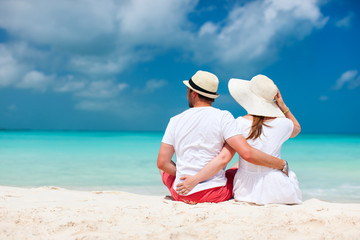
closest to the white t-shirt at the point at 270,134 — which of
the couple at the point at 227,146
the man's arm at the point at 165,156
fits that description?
the couple at the point at 227,146

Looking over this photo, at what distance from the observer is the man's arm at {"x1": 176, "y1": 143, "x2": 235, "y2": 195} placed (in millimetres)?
2793

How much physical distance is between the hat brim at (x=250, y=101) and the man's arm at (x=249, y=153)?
1.08ft

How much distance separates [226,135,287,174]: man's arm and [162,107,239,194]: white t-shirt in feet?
0.19

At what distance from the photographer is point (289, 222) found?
94.4 inches

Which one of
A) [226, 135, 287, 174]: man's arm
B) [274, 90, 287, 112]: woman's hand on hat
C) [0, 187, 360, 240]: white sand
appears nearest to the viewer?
[0, 187, 360, 240]: white sand

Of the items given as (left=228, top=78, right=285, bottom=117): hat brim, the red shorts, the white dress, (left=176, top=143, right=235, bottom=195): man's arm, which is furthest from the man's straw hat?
the red shorts

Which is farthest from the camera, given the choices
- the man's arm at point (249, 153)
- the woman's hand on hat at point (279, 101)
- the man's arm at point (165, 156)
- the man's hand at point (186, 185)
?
the woman's hand on hat at point (279, 101)

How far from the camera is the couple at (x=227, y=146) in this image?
9.16 feet

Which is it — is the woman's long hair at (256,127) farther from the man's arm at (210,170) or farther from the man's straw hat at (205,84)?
the man's straw hat at (205,84)

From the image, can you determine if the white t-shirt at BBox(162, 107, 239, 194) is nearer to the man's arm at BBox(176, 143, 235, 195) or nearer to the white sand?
the man's arm at BBox(176, 143, 235, 195)

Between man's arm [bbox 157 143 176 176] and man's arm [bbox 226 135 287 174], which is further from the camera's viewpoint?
man's arm [bbox 157 143 176 176]

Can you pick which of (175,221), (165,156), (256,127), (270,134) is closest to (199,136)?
(165,156)

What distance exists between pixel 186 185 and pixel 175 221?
0.44 meters

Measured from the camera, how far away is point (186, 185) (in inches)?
112
